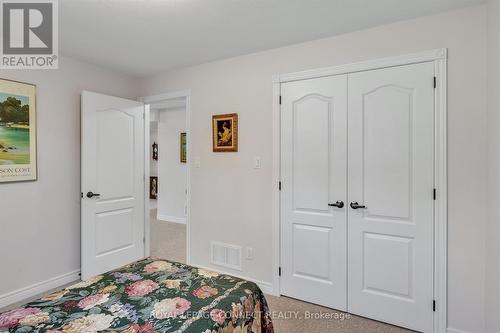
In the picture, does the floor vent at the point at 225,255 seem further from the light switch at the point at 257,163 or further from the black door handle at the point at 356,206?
the black door handle at the point at 356,206

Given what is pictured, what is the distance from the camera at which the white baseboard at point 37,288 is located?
8.59 ft

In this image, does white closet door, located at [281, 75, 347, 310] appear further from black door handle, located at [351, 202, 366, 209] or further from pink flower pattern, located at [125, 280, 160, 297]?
pink flower pattern, located at [125, 280, 160, 297]

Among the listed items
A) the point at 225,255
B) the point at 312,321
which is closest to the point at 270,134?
the point at 225,255

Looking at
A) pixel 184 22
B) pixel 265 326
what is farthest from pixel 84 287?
pixel 184 22

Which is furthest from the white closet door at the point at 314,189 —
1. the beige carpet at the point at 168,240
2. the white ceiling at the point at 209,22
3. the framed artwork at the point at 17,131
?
the framed artwork at the point at 17,131

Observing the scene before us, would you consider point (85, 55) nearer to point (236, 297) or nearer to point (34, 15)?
point (34, 15)

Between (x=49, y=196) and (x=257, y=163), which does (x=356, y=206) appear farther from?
(x=49, y=196)

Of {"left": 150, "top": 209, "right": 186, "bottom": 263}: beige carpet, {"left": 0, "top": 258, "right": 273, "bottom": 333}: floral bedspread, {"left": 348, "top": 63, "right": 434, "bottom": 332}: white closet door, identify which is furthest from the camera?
{"left": 150, "top": 209, "right": 186, "bottom": 263}: beige carpet

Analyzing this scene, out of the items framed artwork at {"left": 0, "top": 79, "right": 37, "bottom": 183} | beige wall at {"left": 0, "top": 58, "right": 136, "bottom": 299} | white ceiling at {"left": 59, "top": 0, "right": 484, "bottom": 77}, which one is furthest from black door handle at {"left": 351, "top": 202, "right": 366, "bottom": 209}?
framed artwork at {"left": 0, "top": 79, "right": 37, "bottom": 183}

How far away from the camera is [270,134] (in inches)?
113

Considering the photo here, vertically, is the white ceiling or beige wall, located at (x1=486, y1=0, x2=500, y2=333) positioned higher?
the white ceiling

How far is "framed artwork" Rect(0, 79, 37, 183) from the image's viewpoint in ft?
8.41

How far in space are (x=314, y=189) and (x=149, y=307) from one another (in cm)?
173

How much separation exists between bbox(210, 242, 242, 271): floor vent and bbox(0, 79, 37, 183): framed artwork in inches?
77.6
